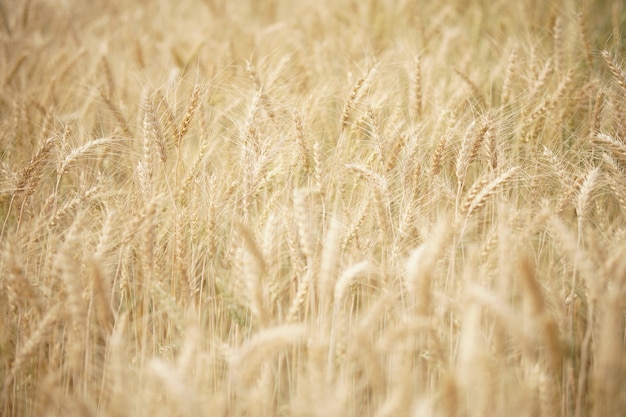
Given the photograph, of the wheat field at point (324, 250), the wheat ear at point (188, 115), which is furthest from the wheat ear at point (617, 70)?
the wheat ear at point (188, 115)

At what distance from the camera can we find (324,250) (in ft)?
4.94

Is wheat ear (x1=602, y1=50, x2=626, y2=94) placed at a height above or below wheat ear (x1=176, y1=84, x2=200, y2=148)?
above

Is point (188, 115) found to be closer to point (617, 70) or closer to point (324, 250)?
point (324, 250)

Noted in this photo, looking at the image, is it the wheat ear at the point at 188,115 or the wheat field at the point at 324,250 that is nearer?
the wheat field at the point at 324,250

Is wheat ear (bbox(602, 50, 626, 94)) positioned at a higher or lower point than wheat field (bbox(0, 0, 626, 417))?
higher

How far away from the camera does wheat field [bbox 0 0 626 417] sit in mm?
1275

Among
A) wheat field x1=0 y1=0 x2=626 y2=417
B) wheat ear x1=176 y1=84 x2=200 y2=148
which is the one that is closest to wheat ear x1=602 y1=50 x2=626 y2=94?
wheat field x1=0 y1=0 x2=626 y2=417

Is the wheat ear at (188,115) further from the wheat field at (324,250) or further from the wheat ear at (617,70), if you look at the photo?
the wheat ear at (617,70)

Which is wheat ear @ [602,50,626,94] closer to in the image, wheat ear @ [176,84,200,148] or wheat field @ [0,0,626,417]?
wheat field @ [0,0,626,417]

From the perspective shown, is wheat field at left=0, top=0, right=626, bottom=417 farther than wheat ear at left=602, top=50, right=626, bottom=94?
No

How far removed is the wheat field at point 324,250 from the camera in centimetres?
128

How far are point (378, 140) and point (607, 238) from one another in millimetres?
1015

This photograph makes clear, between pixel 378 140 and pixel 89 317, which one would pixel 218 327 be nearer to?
pixel 89 317

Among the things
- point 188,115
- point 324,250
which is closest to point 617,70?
point 324,250
